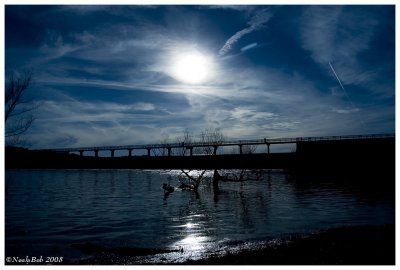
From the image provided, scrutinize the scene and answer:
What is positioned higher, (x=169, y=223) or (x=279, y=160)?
(x=279, y=160)

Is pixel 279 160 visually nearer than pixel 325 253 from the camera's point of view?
No

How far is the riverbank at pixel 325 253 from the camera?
1023 cm

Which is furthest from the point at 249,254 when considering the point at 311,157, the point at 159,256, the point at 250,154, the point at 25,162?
the point at 25,162

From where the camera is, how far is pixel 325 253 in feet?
36.0

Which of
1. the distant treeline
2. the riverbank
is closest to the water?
the riverbank

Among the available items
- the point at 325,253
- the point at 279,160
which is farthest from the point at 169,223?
the point at 279,160

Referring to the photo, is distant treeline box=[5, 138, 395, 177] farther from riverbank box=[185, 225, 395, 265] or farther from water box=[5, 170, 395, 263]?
riverbank box=[185, 225, 395, 265]

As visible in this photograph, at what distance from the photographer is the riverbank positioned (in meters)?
10.2

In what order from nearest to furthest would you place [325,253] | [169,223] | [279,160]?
[325,253]
[169,223]
[279,160]

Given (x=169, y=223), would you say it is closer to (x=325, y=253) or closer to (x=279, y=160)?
(x=325, y=253)

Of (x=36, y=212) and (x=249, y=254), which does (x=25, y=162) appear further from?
(x=249, y=254)

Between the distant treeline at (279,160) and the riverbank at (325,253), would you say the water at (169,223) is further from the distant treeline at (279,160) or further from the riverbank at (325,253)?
the distant treeline at (279,160)

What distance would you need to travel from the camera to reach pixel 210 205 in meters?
26.8

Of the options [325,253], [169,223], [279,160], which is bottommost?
[169,223]
